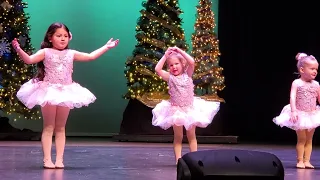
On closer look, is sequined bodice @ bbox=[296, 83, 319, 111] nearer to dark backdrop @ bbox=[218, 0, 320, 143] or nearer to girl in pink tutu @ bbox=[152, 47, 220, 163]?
girl in pink tutu @ bbox=[152, 47, 220, 163]

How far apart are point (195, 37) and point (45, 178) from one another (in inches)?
264

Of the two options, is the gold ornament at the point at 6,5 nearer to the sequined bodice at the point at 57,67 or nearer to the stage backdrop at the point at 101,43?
the stage backdrop at the point at 101,43

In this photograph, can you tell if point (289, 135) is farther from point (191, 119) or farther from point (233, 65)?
point (191, 119)

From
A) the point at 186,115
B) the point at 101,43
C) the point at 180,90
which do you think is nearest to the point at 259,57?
the point at 101,43

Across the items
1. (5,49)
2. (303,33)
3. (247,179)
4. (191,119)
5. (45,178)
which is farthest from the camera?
(303,33)

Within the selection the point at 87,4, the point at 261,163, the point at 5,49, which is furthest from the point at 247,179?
the point at 87,4

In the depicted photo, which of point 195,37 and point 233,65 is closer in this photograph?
point 195,37

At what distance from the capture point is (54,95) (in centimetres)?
519

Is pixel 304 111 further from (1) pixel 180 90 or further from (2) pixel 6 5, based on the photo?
(2) pixel 6 5

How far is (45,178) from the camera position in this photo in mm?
4242

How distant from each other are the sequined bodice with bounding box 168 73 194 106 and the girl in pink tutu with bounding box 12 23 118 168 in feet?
2.96

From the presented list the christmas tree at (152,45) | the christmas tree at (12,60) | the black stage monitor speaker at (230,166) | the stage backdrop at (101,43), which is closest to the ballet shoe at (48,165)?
the black stage monitor speaker at (230,166)

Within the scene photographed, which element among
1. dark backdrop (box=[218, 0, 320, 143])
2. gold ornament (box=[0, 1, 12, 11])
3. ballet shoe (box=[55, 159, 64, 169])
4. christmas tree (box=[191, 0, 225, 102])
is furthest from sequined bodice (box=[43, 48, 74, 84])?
dark backdrop (box=[218, 0, 320, 143])

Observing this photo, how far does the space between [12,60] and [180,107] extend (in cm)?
519
